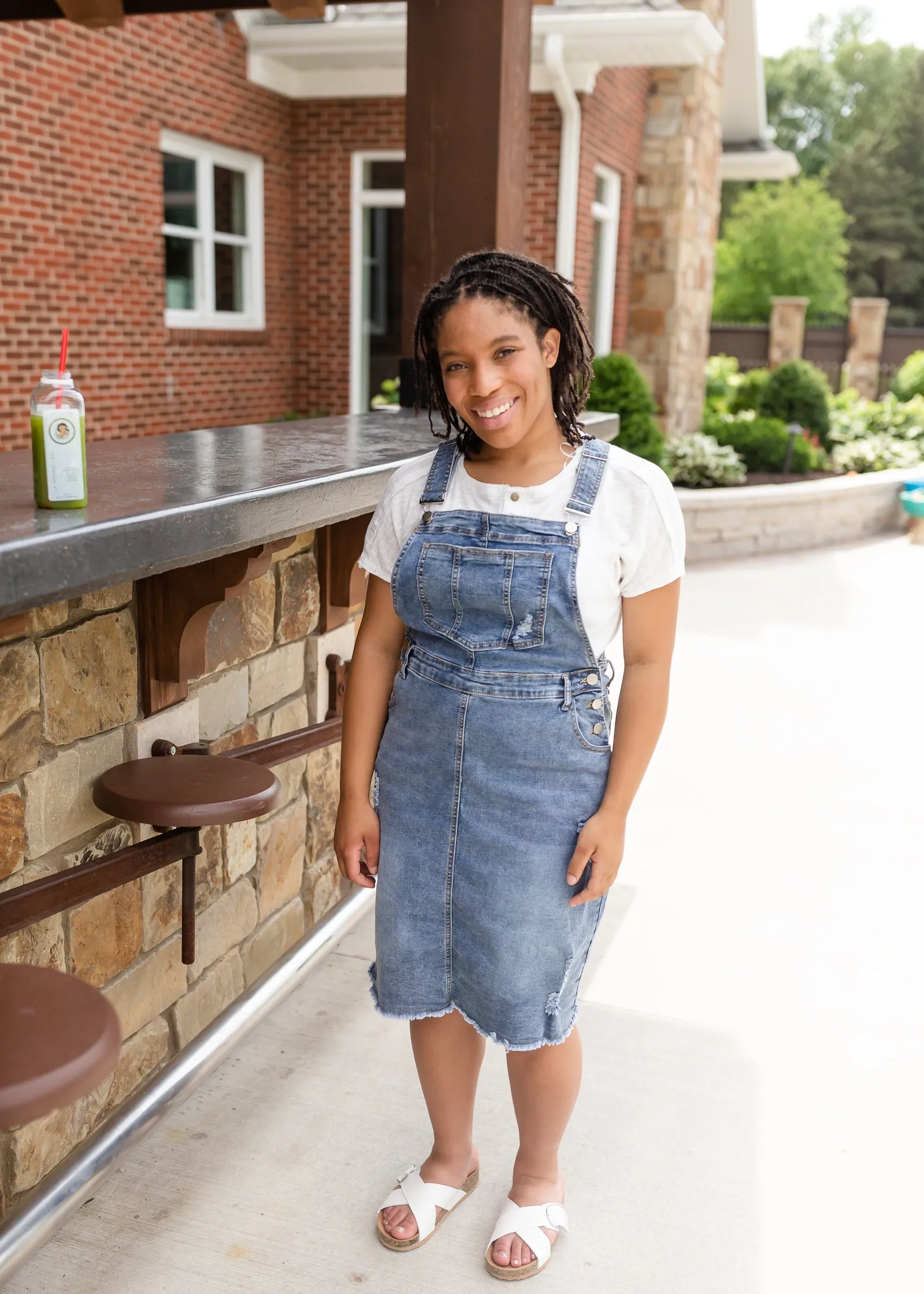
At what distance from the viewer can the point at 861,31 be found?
152 ft

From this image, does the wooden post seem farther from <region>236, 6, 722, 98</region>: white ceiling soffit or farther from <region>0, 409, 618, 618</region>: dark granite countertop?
<region>236, 6, 722, 98</region>: white ceiling soffit

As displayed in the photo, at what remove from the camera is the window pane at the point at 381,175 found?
10898 mm

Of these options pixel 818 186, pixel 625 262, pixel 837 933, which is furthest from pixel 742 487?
pixel 818 186

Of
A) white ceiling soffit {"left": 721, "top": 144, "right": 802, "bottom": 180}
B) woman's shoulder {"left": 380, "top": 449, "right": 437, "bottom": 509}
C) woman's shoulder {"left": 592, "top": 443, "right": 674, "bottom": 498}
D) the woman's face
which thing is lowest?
woman's shoulder {"left": 380, "top": 449, "right": 437, "bottom": 509}

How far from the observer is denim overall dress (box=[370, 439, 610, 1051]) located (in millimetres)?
1854

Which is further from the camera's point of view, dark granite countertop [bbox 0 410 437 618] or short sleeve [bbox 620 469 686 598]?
short sleeve [bbox 620 469 686 598]

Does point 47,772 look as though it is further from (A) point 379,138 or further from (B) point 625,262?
(B) point 625,262

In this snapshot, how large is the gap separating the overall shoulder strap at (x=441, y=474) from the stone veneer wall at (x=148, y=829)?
67 cm

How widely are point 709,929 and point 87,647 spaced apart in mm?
2098

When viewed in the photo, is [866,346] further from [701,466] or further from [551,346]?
[551,346]

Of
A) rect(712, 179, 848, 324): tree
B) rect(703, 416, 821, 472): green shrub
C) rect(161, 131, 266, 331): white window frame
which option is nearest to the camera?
rect(161, 131, 266, 331): white window frame

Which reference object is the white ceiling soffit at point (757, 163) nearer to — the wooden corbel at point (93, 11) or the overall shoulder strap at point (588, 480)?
the wooden corbel at point (93, 11)

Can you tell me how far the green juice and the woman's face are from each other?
0.56 meters

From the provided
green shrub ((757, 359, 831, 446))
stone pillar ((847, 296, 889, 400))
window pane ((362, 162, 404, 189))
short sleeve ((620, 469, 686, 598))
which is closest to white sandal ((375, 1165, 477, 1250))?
short sleeve ((620, 469, 686, 598))
